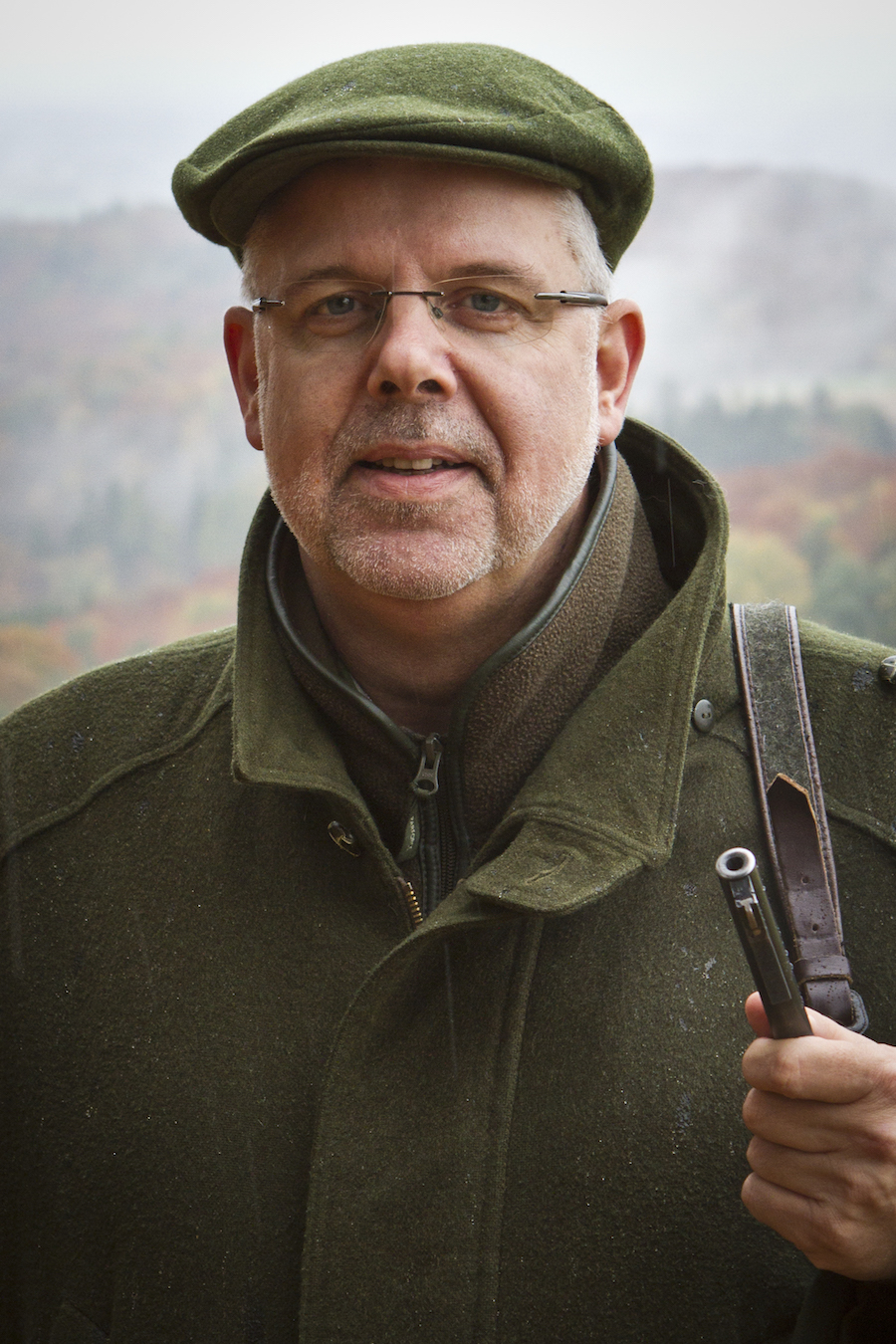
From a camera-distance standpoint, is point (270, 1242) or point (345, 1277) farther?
point (270, 1242)

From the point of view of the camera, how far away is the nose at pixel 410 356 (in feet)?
5.47

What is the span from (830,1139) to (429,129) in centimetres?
129

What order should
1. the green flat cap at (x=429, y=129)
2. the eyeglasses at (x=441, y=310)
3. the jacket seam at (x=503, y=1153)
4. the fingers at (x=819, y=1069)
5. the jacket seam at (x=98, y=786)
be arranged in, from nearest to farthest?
the fingers at (x=819, y=1069) → the jacket seam at (x=503, y=1153) → the green flat cap at (x=429, y=129) → the eyeglasses at (x=441, y=310) → the jacket seam at (x=98, y=786)

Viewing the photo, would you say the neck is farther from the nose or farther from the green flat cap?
the green flat cap

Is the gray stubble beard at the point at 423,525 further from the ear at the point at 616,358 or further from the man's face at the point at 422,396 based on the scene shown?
the ear at the point at 616,358

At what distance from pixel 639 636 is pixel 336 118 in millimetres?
808

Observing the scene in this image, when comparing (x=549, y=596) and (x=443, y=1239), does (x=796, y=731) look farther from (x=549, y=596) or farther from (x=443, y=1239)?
(x=443, y=1239)

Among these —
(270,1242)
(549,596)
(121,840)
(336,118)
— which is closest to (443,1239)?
(270,1242)

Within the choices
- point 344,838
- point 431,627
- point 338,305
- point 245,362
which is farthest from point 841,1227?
point 245,362

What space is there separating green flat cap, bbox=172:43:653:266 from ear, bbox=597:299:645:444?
140 millimetres

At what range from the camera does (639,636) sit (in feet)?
5.84

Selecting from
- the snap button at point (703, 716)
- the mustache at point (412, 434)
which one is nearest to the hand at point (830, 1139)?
the snap button at point (703, 716)

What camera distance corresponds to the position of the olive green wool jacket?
4.79 ft

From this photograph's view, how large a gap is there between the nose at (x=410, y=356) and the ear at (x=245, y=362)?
34 cm
